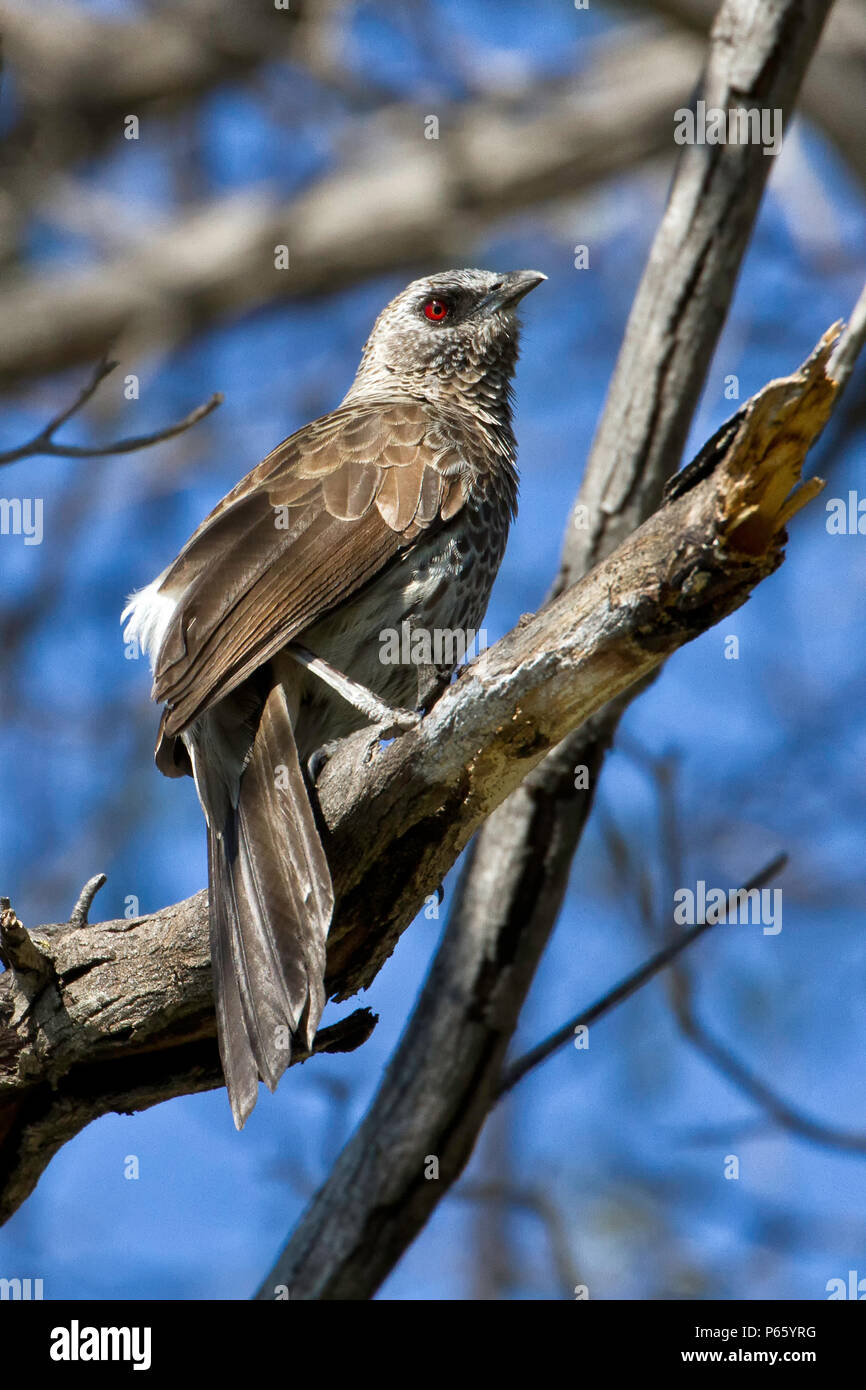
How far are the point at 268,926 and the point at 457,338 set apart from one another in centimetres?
306

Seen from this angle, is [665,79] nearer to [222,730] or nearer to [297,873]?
[222,730]

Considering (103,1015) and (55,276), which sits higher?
(55,276)

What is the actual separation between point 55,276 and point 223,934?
7.53 m

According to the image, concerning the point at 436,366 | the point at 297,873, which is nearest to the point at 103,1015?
the point at 297,873

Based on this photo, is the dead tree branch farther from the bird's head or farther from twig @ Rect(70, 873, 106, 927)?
twig @ Rect(70, 873, 106, 927)

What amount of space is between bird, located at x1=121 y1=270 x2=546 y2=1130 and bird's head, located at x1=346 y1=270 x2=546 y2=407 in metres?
0.45

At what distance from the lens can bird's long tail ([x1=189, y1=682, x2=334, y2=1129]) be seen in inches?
136

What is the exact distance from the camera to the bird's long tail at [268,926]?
3463mm

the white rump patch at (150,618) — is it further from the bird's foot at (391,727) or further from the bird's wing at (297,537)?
the bird's foot at (391,727)

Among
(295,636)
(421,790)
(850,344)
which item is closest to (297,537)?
(295,636)

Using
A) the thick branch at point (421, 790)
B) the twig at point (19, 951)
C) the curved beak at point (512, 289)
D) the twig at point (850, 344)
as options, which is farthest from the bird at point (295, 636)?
the twig at point (850, 344)

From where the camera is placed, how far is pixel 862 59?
8.44 metres

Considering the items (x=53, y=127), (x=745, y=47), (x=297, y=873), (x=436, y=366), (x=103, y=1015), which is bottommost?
(x=103, y=1015)

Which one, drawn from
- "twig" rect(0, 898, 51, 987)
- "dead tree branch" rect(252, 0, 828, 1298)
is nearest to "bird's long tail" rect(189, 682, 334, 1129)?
"twig" rect(0, 898, 51, 987)
